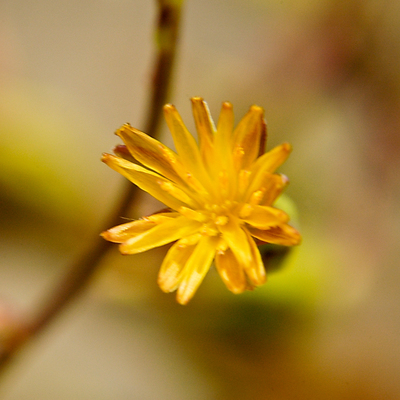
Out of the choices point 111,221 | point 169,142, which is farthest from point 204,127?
point 169,142

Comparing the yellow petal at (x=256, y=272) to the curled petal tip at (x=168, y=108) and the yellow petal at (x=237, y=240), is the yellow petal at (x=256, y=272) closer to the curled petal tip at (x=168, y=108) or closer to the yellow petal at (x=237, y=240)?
the yellow petal at (x=237, y=240)

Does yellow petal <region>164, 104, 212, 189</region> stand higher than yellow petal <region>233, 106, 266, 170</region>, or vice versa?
yellow petal <region>233, 106, 266, 170</region>

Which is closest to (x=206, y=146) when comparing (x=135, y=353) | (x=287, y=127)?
(x=287, y=127)

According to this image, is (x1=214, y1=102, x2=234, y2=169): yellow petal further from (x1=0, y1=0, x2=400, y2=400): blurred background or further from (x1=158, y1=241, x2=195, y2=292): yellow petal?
(x1=0, y1=0, x2=400, y2=400): blurred background

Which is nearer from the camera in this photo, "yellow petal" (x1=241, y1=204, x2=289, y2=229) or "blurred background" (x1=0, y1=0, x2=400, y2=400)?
"yellow petal" (x1=241, y1=204, x2=289, y2=229)

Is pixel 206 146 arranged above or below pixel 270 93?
below

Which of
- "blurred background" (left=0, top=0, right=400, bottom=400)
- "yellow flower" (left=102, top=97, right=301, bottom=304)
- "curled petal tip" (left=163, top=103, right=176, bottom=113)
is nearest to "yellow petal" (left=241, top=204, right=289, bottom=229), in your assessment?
"yellow flower" (left=102, top=97, right=301, bottom=304)

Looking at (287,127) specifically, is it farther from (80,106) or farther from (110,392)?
(110,392)
